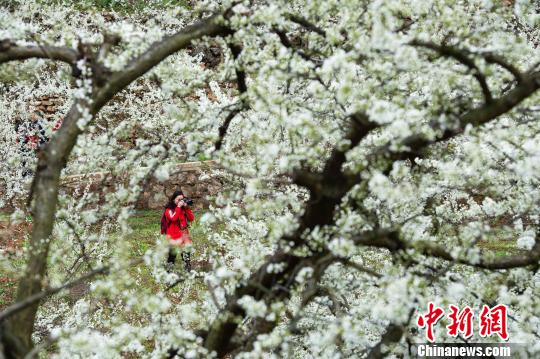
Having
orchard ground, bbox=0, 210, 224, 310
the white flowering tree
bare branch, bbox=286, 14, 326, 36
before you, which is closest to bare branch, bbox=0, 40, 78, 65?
the white flowering tree

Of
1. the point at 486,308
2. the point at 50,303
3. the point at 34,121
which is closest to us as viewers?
the point at 486,308

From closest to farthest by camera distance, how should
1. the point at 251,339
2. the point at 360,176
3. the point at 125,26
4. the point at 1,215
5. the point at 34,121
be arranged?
→ the point at 360,176 < the point at 251,339 < the point at 125,26 < the point at 1,215 < the point at 34,121

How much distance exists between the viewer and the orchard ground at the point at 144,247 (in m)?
9.17

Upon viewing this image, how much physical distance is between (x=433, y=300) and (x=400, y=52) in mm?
1539

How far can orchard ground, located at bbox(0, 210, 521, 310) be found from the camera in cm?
917

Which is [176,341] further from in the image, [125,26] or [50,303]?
[50,303]

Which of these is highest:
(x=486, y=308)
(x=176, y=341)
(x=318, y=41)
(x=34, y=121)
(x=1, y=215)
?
(x=34, y=121)

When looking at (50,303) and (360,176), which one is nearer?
(360,176)

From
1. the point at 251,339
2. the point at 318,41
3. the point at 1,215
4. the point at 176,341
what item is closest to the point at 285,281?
the point at 251,339

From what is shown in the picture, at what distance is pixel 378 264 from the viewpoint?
625 centimetres

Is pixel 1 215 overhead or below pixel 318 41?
overhead

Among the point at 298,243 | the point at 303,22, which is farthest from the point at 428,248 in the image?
the point at 303,22

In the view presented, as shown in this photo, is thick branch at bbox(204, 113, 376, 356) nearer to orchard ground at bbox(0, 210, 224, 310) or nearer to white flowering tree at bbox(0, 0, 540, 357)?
white flowering tree at bbox(0, 0, 540, 357)

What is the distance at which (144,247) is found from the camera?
10.9m
